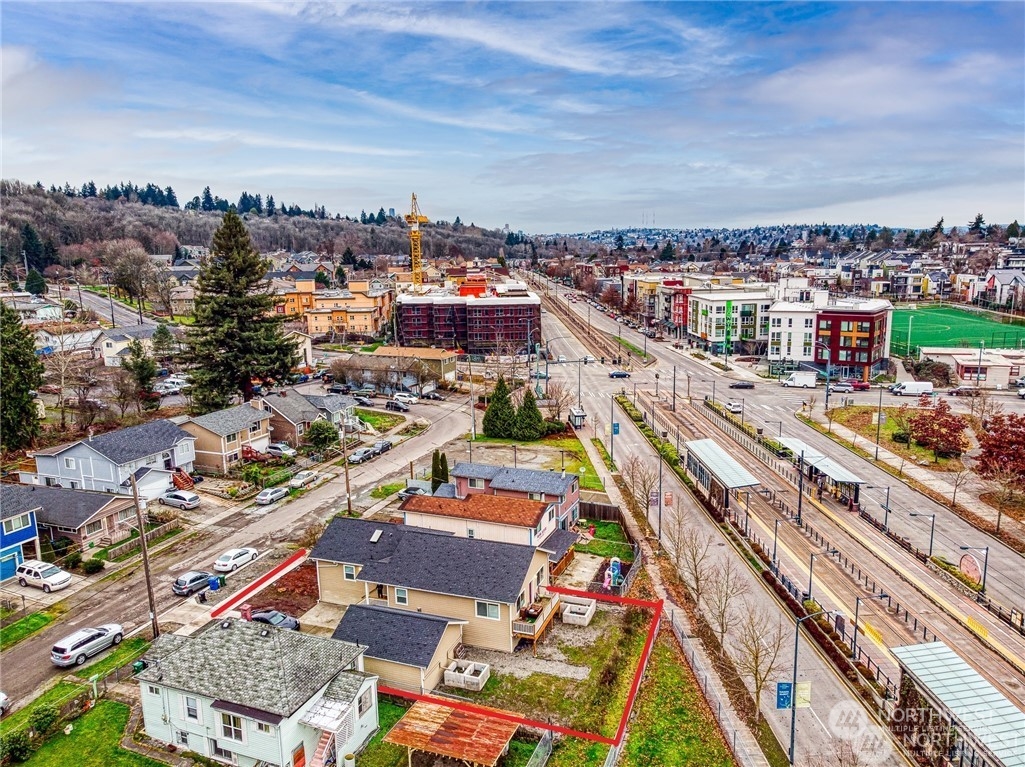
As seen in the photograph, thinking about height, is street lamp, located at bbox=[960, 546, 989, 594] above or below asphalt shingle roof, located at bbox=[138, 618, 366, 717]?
below

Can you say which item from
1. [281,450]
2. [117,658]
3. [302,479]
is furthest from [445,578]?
[281,450]

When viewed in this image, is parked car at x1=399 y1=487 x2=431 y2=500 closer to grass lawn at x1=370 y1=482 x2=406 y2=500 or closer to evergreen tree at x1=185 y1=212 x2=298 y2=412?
grass lawn at x1=370 y1=482 x2=406 y2=500

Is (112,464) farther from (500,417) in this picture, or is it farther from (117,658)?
(500,417)

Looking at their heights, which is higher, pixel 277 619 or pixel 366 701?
pixel 366 701

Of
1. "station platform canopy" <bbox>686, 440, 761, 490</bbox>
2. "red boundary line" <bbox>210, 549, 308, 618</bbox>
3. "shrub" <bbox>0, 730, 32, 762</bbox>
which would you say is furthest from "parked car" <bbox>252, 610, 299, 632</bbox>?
"station platform canopy" <bbox>686, 440, 761, 490</bbox>

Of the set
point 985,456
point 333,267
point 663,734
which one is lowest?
point 663,734

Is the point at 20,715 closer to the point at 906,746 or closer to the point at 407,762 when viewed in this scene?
the point at 407,762

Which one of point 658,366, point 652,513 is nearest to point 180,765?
point 652,513
